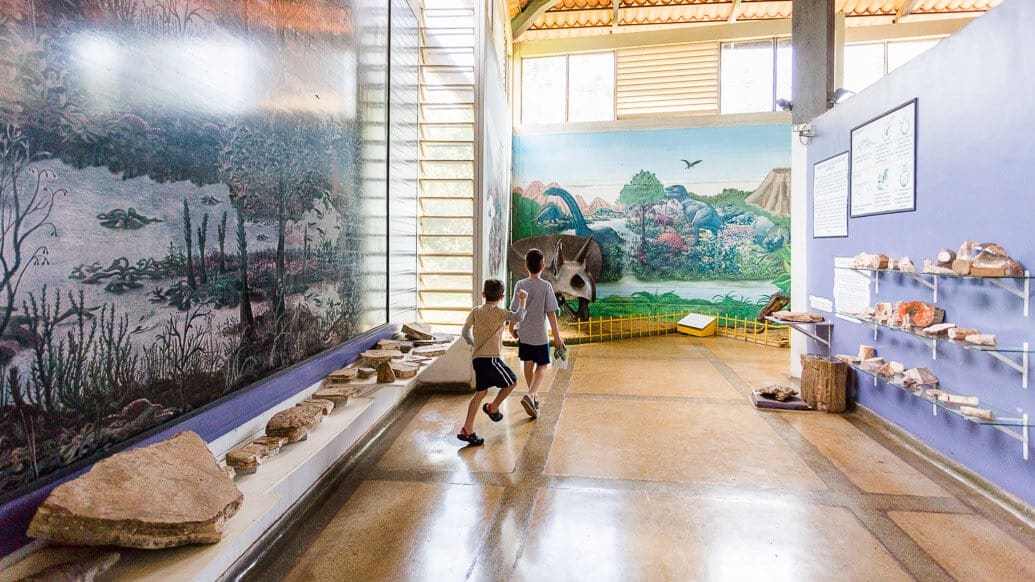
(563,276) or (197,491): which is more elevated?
(563,276)

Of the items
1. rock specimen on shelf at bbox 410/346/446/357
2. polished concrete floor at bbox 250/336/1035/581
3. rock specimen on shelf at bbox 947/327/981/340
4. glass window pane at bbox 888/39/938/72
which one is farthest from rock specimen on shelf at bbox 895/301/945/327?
glass window pane at bbox 888/39/938/72

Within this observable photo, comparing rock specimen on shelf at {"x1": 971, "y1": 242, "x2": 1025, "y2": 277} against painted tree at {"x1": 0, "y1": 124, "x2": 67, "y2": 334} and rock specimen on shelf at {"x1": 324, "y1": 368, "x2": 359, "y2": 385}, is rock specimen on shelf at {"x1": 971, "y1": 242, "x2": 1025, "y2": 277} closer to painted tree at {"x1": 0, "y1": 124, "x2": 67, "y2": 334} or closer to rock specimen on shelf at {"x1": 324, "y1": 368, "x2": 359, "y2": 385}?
rock specimen on shelf at {"x1": 324, "y1": 368, "x2": 359, "y2": 385}

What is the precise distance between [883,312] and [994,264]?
1199 mm

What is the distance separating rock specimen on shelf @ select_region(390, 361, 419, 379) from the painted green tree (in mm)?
8680

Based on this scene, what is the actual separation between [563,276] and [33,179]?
9419 mm

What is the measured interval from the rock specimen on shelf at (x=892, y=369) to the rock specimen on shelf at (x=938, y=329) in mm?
658

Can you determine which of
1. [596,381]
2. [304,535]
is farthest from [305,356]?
[596,381]

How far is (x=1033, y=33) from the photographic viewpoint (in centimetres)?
316

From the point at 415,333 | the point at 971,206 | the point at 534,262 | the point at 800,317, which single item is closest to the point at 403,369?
the point at 415,333

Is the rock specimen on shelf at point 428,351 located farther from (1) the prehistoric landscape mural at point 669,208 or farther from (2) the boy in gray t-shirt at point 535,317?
(1) the prehistoric landscape mural at point 669,208

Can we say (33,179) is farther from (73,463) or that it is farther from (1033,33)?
(1033,33)

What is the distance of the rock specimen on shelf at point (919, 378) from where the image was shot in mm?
4086

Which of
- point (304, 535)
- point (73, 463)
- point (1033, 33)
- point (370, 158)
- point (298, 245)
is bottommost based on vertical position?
point (304, 535)

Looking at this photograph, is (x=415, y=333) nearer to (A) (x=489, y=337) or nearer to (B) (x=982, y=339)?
(A) (x=489, y=337)
